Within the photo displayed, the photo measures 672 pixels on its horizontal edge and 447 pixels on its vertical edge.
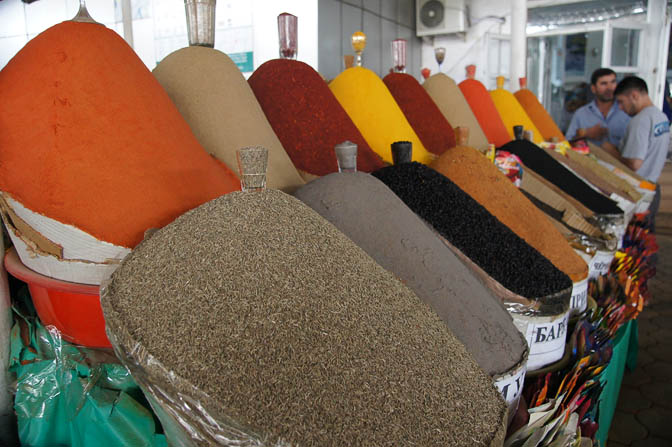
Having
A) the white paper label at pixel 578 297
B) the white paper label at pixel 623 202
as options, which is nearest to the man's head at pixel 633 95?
the white paper label at pixel 623 202

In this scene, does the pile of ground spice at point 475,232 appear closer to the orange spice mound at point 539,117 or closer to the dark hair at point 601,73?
the orange spice mound at point 539,117

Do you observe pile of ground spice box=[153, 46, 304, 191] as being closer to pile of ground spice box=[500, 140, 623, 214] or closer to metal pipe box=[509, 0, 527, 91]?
pile of ground spice box=[500, 140, 623, 214]

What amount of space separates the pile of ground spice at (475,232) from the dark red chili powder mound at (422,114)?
0.48m

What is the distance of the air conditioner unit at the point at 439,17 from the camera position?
5449 millimetres

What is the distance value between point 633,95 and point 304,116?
8.34ft

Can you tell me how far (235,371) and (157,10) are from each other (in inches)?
157

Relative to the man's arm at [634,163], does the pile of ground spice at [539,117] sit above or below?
above

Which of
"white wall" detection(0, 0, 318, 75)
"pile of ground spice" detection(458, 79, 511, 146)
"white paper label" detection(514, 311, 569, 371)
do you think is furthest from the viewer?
"white wall" detection(0, 0, 318, 75)

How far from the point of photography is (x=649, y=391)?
162 centimetres

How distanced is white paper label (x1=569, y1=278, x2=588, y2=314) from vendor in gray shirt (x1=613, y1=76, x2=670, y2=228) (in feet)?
6.61

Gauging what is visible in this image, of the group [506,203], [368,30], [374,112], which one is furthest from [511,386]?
[368,30]

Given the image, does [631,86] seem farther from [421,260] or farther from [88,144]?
[88,144]

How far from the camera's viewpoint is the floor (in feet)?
4.59

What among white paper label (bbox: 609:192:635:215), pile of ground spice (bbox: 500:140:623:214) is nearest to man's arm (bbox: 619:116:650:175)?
white paper label (bbox: 609:192:635:215)
